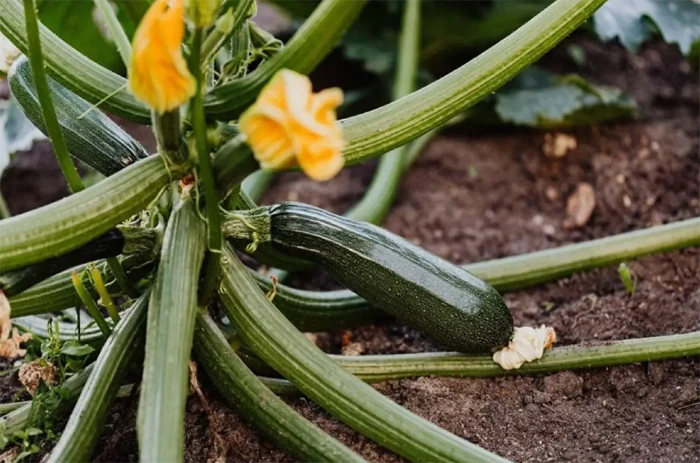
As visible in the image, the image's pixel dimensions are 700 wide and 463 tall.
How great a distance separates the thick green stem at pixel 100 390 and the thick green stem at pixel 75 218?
24 cm

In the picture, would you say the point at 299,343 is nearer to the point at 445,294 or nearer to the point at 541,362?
the point at 445,294

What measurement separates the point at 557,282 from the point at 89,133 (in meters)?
1.28

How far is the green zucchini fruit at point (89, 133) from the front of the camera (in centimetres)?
165

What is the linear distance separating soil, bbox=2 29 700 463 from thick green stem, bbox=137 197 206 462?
1.07ft

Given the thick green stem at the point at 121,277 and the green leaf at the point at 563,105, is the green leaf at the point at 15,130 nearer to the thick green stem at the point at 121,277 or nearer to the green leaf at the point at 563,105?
the thick green stem at the point at 121,277

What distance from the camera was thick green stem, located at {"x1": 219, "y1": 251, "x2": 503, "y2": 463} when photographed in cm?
146

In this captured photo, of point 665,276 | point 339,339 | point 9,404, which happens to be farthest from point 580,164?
point 9,404

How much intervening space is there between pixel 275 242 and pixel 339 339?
50 cm

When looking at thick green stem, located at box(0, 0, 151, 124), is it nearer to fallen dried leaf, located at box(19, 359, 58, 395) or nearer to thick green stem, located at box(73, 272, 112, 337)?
thick green stem, located at box(73, 272, 112, 337)

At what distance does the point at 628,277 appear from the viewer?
204cm

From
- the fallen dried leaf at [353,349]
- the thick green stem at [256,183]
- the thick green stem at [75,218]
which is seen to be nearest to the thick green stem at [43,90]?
the thick green stem at [75,218]

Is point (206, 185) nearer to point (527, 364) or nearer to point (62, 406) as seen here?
point (62, 406)

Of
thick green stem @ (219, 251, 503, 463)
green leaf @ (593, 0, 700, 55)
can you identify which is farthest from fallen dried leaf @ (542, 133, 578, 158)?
thick green stem @ (219, 251, 503, 463)

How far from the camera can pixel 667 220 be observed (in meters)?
2.54
